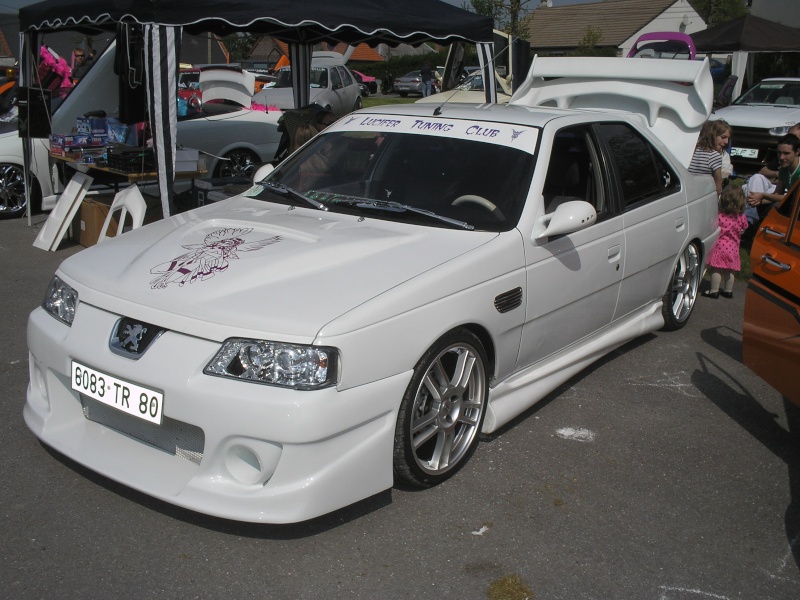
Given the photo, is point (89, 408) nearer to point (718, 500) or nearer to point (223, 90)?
point (718, 500)

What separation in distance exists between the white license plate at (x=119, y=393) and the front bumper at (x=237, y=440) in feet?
0.12

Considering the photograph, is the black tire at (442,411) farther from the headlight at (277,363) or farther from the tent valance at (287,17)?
the tent valance at (287,17)

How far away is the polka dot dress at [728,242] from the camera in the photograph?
268 inches

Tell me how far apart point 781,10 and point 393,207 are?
27104 mm

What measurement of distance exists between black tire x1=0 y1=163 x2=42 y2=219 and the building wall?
23.5 metres

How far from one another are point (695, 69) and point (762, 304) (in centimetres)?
265

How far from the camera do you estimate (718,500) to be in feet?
11.9

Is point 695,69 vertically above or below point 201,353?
above

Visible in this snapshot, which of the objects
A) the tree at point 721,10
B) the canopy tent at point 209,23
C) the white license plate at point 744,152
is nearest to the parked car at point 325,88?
the white license plate at point 744,152

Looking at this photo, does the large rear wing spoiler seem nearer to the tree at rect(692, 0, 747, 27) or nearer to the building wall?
the building wall

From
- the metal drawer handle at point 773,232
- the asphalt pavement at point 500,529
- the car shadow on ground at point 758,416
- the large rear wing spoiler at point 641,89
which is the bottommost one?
the car shadow on ground at point 758,416

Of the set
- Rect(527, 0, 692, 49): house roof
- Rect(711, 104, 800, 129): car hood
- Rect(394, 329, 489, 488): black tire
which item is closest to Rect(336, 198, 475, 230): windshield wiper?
Rect(394, 329, 489, 488): black tire

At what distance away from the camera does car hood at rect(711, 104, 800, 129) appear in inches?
482

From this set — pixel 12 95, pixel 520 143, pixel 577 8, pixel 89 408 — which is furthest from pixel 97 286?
pixel 577 8
